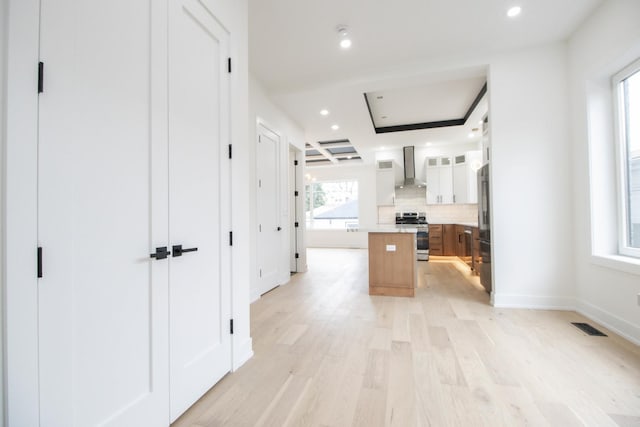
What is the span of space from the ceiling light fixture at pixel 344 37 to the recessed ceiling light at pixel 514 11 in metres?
1.55

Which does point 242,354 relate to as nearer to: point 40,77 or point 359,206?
point 40,77

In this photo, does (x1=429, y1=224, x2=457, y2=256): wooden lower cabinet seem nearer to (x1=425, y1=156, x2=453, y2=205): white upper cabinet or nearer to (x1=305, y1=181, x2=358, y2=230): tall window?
(x1=425, y1=156, x2=453, y2=205): white upper cabinet

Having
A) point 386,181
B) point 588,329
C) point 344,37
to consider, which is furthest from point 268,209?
point 386,181

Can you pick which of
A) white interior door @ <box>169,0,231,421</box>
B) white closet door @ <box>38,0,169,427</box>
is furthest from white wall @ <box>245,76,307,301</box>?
white closet door @ <box>38,0,169,427</box>

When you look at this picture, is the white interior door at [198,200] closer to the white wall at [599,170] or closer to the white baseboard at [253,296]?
the white baseboard at [253,296]

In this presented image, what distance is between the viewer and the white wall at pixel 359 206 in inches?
364

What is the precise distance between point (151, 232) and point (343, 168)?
27.7ft

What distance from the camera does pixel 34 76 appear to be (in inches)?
38.5

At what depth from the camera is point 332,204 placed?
988 cm

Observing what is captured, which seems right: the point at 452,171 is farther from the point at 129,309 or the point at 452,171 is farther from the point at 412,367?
the point at 129,309

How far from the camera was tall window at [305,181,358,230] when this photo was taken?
9.61 m

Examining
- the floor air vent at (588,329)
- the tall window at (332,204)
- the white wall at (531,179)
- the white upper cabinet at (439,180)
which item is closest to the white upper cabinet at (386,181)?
the white upper cabinet at (439,180)

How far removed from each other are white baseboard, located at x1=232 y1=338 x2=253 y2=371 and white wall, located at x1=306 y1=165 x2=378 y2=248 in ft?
23.2

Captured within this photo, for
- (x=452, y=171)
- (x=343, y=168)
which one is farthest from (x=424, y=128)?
(x=343, y=168)
